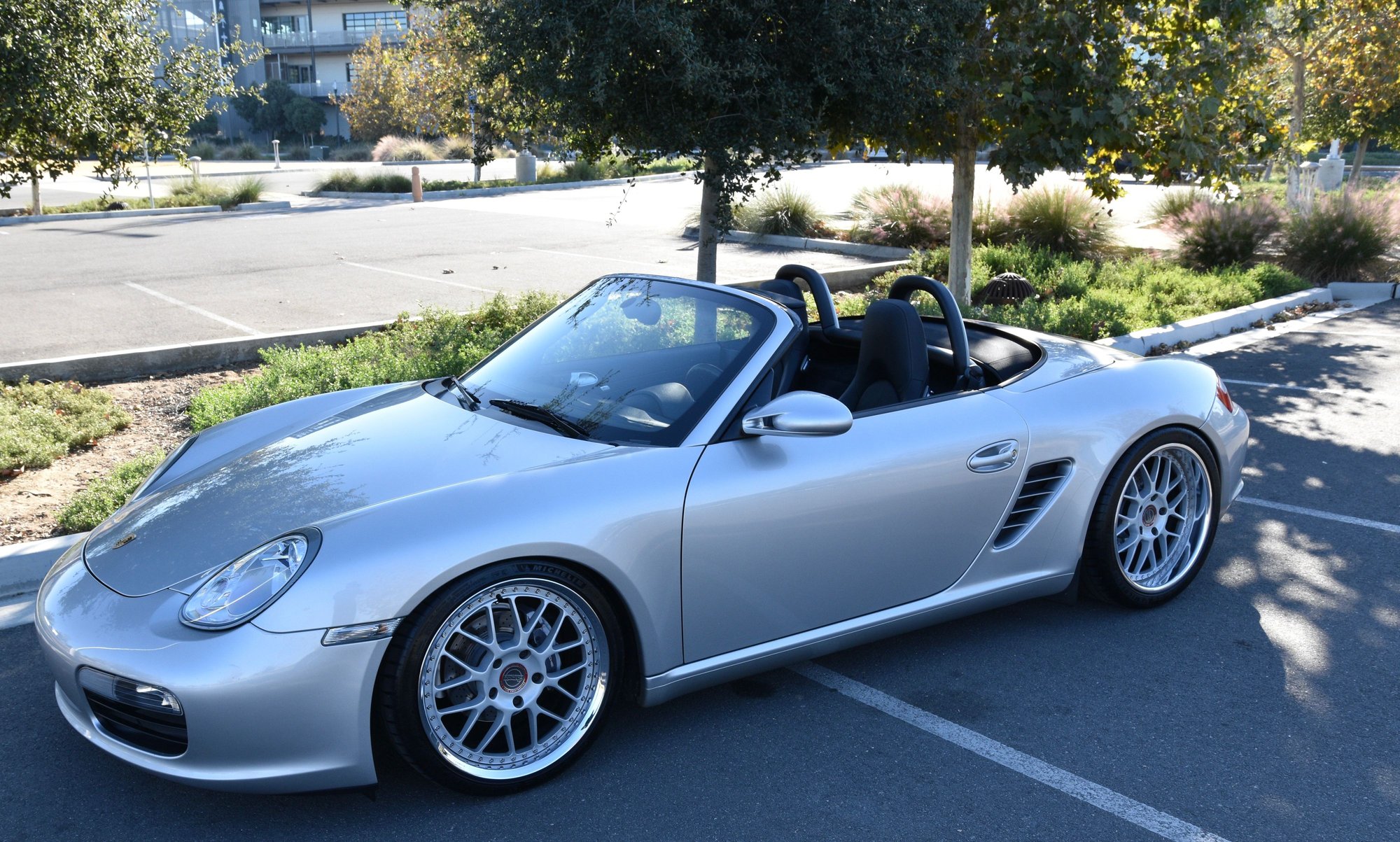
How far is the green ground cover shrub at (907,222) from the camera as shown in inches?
614

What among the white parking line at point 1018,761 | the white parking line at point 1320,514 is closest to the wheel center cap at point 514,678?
the white parking line at point 1018,761

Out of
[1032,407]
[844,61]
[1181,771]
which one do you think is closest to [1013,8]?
[844,61]

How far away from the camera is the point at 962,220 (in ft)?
35.3

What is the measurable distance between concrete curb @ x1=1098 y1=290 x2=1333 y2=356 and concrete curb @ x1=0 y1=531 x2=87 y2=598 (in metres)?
7.08

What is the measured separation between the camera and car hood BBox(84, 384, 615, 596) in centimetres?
312

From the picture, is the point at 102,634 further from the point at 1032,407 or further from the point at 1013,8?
the point at 1013,8

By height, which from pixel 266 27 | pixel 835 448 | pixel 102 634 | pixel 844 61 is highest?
pixel 266 27

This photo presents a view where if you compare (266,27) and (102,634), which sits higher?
(266,27)

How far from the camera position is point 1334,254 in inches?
519

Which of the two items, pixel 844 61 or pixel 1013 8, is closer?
pixel 844 61

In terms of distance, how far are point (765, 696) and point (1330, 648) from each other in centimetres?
213

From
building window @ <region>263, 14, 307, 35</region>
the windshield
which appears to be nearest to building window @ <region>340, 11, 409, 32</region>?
building window @ <region>263, 14, 307, 35</region>

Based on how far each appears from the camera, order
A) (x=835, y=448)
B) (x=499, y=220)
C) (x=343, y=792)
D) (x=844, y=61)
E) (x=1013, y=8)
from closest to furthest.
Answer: (x=343, y=792), (x=835, y=448), (x=844, y=61), (x=1013, y=8), (x=499, y=220)

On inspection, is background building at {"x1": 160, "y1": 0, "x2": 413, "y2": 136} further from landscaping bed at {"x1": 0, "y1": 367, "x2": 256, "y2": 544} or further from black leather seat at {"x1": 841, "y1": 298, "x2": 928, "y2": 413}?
black leather seat at {"x1": 841, "y1": 298, "x2": 928, "y2": 413}
